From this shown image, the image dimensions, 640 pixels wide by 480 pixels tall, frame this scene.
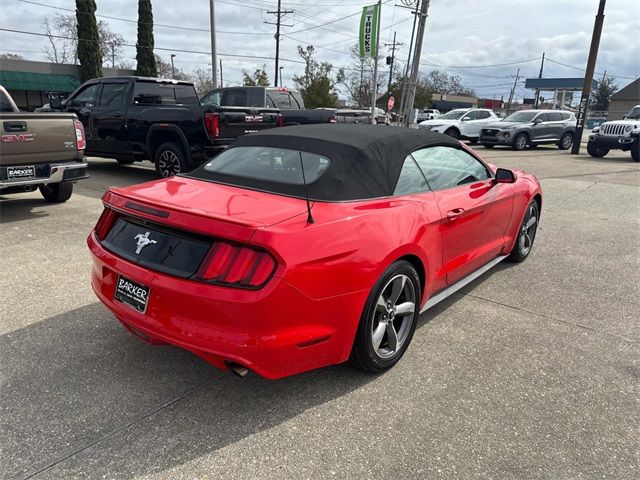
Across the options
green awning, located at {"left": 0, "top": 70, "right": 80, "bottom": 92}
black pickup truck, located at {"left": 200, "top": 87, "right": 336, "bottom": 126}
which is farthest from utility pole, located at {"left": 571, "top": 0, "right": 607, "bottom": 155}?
green awning, located at {"left": 0, "top": 70, "right": 80, "bottom": 92}

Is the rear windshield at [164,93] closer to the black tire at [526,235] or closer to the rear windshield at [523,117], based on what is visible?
the black tire at [526,235]

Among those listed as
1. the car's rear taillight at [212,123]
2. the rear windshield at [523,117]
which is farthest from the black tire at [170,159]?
the rear windshield at [523,117]

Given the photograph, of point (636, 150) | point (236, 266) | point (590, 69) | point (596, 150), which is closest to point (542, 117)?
point (590, 69)

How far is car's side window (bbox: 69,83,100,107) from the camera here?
997 centimetres

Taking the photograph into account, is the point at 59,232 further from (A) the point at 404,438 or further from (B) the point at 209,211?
(A) the point at 404,438

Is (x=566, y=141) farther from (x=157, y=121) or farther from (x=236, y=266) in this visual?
(x=236, y=266)

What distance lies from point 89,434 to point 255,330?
0.99m

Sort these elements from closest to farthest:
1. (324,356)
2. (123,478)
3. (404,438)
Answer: (123,478), (404,438), (324,356)

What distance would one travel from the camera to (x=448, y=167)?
3.83 metres

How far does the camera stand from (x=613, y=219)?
25.1ft

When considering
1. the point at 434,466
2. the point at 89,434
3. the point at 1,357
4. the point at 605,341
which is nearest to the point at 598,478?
the point at 434,466

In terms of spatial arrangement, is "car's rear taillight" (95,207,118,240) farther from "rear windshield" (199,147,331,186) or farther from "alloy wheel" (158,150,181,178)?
"alloy wheel" (158,150,181,178)

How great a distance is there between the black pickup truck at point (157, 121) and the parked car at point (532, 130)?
14.4 m

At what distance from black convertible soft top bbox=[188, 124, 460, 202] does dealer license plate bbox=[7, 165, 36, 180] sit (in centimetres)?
356
